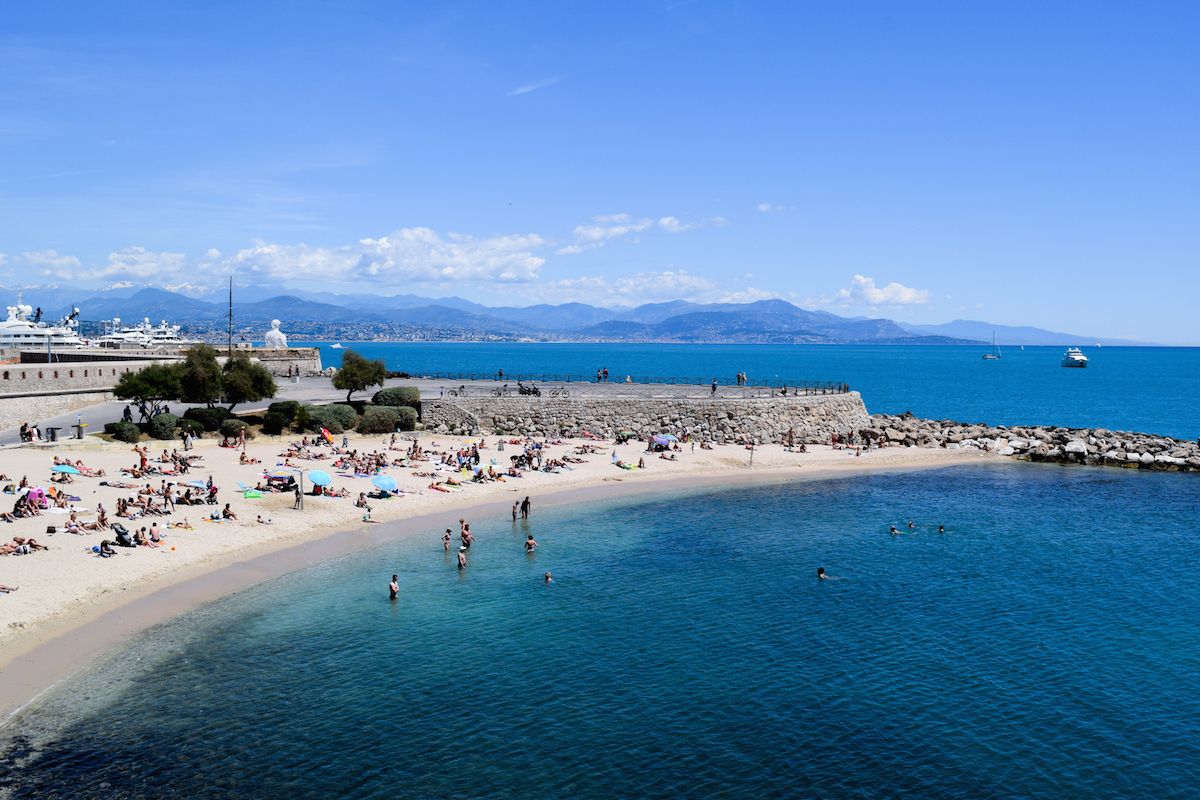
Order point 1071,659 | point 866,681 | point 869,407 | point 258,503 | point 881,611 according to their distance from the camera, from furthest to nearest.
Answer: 1. point 869,407
2. point 258,503
3. point 881,611
4. point 1071,659
5. point 866,681

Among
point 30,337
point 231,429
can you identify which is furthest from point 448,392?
point 30,337

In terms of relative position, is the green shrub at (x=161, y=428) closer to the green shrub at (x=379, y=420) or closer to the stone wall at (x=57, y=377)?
the stone wall at (x=57, y=377)

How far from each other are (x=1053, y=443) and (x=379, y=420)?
44161mm

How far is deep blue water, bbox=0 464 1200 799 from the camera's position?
16.2 m

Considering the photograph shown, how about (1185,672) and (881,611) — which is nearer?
(1185,672)

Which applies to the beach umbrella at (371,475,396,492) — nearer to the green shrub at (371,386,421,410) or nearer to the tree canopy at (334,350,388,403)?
the green shrub at (371,386,421,410)

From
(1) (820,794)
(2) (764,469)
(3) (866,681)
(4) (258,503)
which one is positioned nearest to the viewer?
(1) (820,794)

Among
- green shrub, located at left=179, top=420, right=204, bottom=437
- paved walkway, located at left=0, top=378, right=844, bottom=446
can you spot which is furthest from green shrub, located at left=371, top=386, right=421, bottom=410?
green shrub, located at left=179, top=420, right=204, bottom=437

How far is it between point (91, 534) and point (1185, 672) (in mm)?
32111

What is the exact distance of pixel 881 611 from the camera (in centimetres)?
2586

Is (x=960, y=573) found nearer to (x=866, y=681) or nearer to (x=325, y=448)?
(x=866, y=681)

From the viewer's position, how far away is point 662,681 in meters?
20.5

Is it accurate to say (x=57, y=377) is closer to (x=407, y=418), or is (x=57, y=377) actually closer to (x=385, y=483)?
(x=407, y=418)

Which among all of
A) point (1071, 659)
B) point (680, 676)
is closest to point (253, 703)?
point (680, 676)
